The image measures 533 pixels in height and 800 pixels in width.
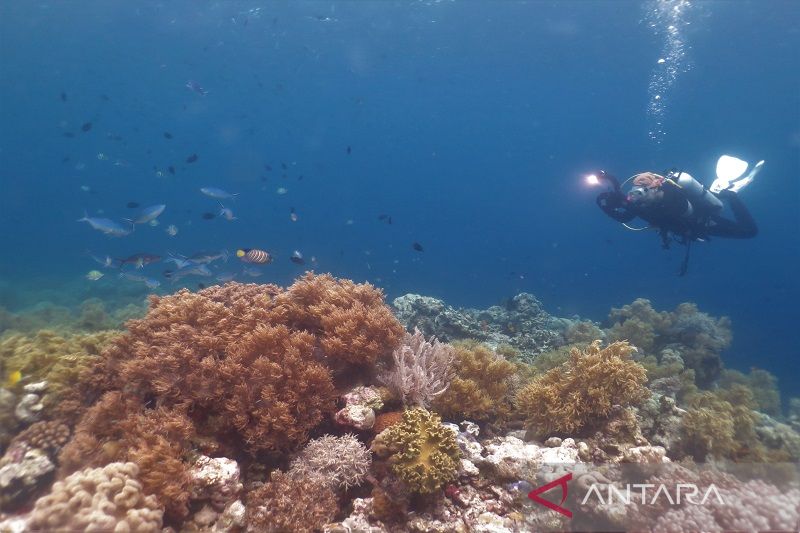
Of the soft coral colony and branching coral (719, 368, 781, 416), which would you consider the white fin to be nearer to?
branching coral (719, 368, 781, 416)

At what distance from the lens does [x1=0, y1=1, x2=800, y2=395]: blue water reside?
38594 millimetres

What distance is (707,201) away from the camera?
1256 cm

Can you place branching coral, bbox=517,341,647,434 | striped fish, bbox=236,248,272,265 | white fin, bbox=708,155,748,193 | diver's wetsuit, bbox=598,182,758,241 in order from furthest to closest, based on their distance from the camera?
white fin, bbox=708,155,748,193
diver's wetsuit, bbox=598,182,758,241
striped fish, bbox=236,248,272,265
branching coral, bbox=517,341,647,434

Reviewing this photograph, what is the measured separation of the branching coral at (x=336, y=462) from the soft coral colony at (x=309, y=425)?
0.06ft

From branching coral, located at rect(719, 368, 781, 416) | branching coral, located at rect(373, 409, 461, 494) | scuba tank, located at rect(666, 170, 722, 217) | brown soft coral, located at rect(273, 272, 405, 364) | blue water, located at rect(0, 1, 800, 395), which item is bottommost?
branching coral, located at rect(373, 409, 461, 494)

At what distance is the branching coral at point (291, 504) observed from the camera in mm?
3740

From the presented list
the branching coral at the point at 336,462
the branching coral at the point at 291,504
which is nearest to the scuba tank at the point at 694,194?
the branching coral at the point at 336,462

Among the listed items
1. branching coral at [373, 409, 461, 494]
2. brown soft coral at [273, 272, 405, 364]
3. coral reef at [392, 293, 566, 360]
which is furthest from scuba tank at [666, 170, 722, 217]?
branching coral at [373, 409, 461, 494]

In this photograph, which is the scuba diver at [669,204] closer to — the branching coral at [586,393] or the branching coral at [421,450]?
the branching coral at [586,393]

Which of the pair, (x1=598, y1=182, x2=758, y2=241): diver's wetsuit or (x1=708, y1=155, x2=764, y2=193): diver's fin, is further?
(x1=708, y1=155, x2=764, y2=193): diver's fin

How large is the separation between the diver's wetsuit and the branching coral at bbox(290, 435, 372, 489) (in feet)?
33.6

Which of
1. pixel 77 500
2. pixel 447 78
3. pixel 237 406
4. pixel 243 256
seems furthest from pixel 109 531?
pixel 447 78

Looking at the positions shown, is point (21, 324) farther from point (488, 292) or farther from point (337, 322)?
point (488, 292)


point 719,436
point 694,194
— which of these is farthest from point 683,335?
point 719,436
